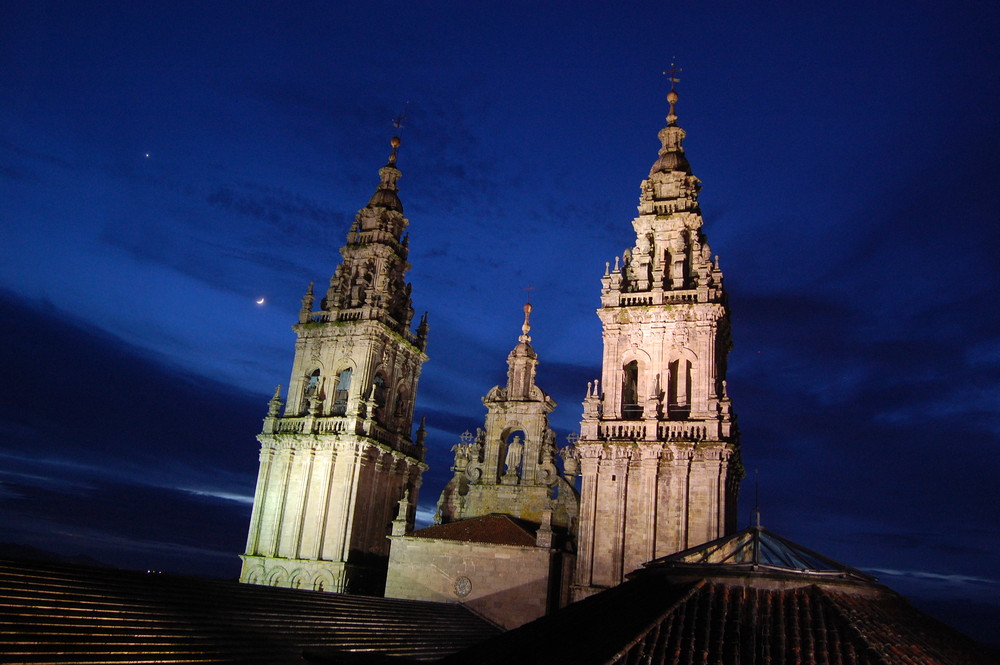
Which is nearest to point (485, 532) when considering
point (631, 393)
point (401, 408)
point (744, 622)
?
point (631, 393)

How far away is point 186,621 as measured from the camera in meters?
22.6

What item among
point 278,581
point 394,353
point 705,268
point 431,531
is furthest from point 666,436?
point 278,581

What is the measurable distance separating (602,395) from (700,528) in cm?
728

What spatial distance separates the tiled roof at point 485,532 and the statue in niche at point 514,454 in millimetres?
4059

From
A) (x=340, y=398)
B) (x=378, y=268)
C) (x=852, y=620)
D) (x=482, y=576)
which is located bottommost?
(x=482, y=576)

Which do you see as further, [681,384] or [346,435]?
[346,435]

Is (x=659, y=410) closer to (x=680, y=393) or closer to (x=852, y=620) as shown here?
(x=680, y=393)

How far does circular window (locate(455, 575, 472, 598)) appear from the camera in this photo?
34750 mm

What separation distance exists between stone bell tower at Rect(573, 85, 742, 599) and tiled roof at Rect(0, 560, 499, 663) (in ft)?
23.3

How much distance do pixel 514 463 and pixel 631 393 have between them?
772cm

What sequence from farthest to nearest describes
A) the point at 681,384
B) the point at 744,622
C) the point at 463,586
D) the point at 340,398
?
the point at 340,398
the point at 681,384
the point at 463,586
the point at 744,622

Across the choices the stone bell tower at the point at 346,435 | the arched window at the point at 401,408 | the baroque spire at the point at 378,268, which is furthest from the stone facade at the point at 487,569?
the baroque spire at the point at 378,268

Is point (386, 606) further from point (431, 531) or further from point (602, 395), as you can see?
point (602, 395)

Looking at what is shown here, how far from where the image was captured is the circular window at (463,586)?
34750 mm
